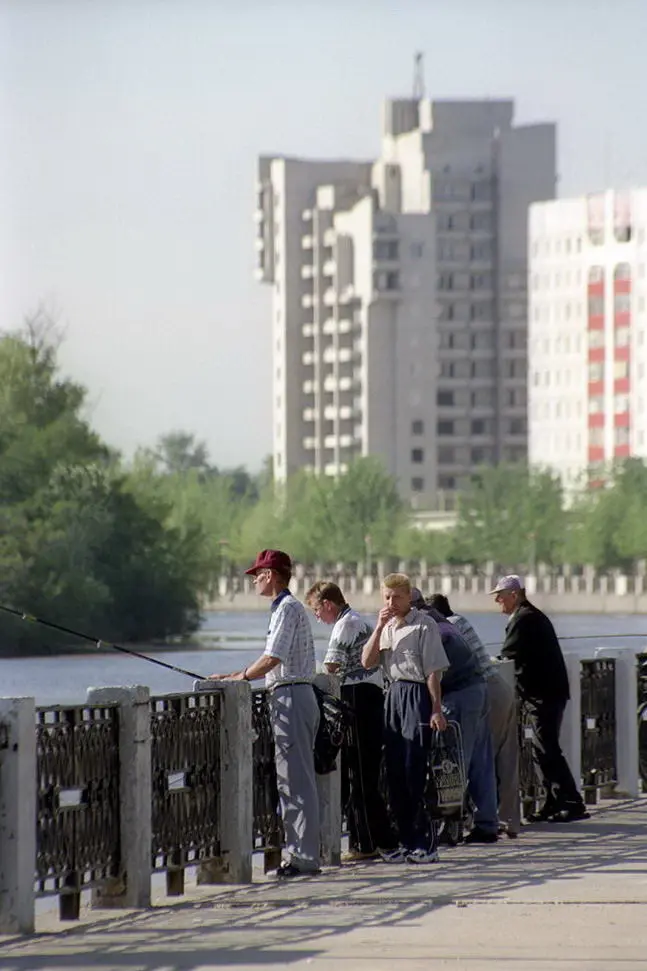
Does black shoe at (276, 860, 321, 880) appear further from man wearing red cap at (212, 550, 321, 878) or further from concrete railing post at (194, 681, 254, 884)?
concrete railing post at (194, 681, 254, 884)

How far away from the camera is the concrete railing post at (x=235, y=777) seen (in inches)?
543

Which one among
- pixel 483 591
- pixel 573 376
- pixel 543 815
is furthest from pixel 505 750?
pixel 573 376

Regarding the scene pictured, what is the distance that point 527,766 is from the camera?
17.3m

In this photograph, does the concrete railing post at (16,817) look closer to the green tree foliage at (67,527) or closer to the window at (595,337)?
the green tree foliage at (67,527)

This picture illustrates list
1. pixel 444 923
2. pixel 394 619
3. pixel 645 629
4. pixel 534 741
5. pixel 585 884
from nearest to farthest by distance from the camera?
pixel 444 923 → pixel 585 884 → pixel 394 619 → pixel 534 741 → pixel 645 629

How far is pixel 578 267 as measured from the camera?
18850cm

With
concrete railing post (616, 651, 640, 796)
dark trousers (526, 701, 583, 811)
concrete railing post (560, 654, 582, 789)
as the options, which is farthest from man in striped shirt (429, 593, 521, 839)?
concrete railing post (616, 651, 640, 796)

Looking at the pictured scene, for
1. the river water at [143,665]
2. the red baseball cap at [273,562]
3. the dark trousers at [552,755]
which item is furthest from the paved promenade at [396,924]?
the river water at [143,665]

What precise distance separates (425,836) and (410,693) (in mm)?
836

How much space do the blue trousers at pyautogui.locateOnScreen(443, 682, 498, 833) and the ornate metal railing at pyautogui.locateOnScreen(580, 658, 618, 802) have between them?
2939 mm

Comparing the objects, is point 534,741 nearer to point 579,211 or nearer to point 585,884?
point 585,884

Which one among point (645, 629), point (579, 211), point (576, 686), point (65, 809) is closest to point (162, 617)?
point (645, 629)

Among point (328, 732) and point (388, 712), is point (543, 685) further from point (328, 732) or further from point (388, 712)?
point (328, 732)

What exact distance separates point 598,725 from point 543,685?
199 centimetres
